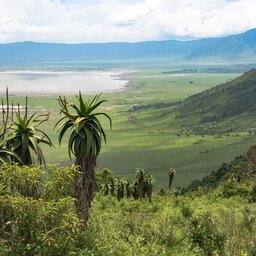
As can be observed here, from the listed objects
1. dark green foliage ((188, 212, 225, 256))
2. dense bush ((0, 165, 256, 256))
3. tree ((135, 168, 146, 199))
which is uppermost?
dense bush ((0, 165, 256, 256))

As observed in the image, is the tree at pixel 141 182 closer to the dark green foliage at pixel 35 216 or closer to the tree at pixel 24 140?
the tree at pixel 24 140

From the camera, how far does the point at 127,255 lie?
24.2 metres

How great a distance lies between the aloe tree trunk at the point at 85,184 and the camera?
25422 mm

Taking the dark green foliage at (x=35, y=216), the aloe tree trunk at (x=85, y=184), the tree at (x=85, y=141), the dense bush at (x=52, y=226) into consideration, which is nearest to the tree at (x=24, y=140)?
the tree at (x=85, y=141)


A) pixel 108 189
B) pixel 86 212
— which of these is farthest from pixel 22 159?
pixel 108 189

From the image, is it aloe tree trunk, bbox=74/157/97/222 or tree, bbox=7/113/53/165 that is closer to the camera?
aloe tree trunk, bbox=74/157/97/222

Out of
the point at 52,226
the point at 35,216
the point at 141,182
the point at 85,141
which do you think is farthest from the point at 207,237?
the point at 141,182

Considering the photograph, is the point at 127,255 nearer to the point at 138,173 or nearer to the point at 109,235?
the point at 109,235

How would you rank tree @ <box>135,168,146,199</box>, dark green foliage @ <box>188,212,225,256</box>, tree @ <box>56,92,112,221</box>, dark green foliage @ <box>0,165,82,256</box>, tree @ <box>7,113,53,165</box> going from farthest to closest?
tree @ <box>135,168,146,199</box> → tree @ <box>7,113,53,165</box> → tree @ <box>56,92,112,221</box> → dark green foliage @ <box>188,212,225,256</box> → dark green foliage @ <box>0,165,82,256</box>

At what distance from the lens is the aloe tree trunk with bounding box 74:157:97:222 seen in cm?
2542

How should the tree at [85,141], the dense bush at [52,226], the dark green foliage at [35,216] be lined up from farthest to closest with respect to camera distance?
the tree at [85,141], the dense bush at [52,226], the dark green foliage at [35,216]

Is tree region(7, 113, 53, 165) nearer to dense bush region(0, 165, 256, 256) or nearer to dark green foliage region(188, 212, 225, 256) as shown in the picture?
dense bush region(0, 165, 256, 256)

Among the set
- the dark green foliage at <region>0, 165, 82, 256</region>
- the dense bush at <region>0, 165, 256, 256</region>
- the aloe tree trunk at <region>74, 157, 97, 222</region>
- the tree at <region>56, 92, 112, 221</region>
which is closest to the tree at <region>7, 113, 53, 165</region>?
the tree at <region>56, 92, 112, 221</region>

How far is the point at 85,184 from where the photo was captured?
87.8ft
